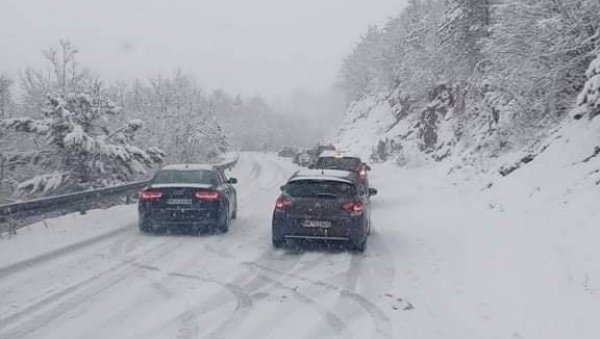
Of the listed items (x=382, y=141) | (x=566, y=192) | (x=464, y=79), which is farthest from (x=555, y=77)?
(x=382, y=141)

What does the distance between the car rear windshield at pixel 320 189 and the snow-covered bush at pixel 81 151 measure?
11472 millimetres

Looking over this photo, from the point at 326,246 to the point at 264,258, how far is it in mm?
1867

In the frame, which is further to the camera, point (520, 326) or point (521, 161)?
point (521, 161)

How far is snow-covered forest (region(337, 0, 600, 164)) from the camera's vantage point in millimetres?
18328

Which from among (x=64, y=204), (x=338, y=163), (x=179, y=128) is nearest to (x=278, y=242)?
(x=64, y=204)

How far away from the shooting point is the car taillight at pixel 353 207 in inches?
489

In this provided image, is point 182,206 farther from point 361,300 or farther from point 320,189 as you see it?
point 361,300

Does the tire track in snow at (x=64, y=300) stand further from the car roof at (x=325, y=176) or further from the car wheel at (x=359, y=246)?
the car wheel at (x=359, y=246)

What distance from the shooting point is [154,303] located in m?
8.20

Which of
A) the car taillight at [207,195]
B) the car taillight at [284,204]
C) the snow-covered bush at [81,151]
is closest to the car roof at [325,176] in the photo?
the car taillight at [284,204]

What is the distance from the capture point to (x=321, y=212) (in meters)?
12.4

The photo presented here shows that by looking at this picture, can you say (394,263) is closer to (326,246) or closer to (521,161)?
(326,246)

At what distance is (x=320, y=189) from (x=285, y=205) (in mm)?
763

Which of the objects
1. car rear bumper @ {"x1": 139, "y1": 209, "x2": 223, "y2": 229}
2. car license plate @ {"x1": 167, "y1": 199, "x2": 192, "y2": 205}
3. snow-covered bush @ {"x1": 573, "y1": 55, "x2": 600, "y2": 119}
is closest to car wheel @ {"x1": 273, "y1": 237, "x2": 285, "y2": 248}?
car rear bumper @ {"x1": 139, "y1": 209, "x2": 223, "y2": 229}
